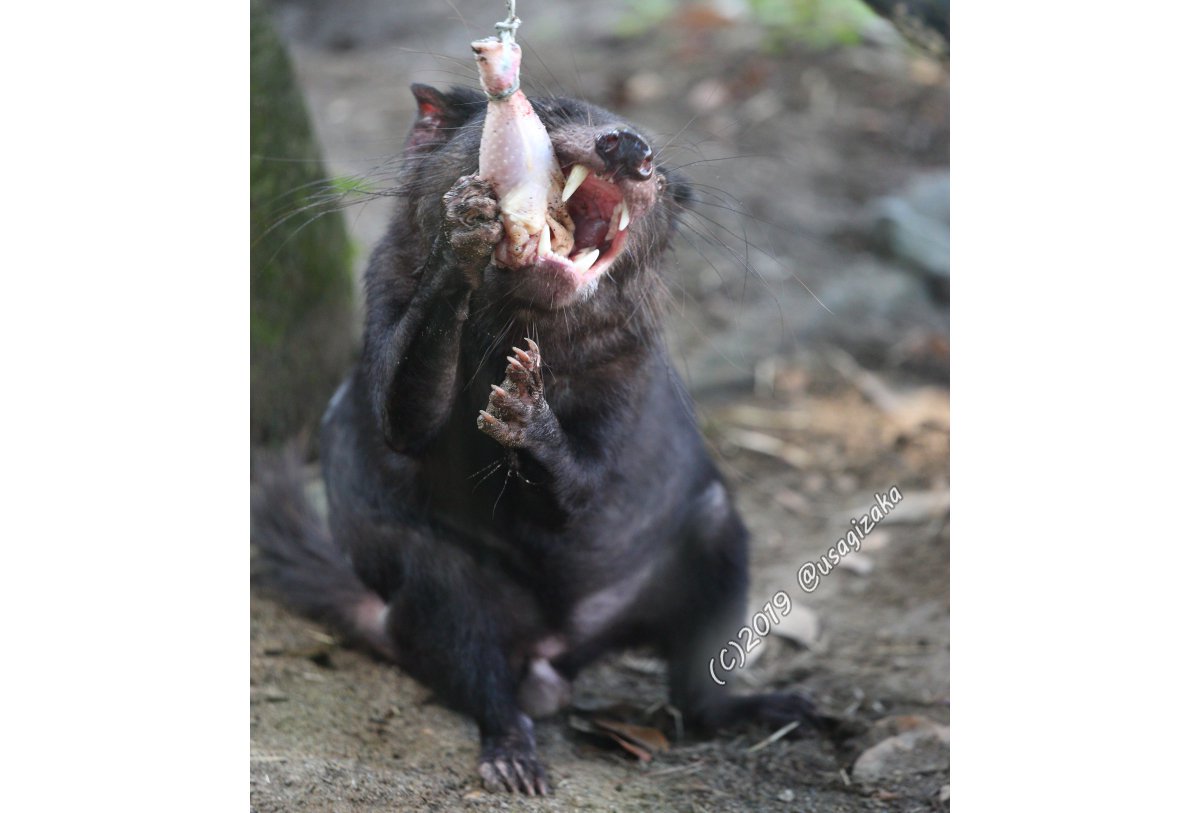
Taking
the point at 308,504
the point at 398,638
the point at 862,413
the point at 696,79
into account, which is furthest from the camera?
the point at 696,79

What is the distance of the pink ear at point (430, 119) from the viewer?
122 inches

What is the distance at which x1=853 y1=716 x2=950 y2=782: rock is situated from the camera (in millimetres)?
3354

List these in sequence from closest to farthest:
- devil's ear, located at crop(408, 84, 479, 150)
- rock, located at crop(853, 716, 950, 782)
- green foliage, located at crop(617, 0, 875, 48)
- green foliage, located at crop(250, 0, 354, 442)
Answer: devil's ear, located at crop(408, 84, 479, 150) < rock, located at crop(853, 716, 950, 782) < green foliage, located at crop(250, 0, 354, 442) < green foliage, located at crop(617, 0, 875, 48)

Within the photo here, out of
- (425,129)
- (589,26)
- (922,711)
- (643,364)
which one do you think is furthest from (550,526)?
(589,26)

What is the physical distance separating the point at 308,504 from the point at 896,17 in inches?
94.1

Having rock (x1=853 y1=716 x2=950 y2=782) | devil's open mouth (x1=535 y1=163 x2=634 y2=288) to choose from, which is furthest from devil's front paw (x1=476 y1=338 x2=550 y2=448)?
rock (x1=853 y1=716 x2=950 y2=782)

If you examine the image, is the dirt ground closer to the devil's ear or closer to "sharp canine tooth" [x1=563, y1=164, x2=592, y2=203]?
the devil's ear

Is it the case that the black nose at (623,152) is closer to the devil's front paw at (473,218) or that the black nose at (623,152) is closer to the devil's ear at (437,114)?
the devil's front paw at (473,218)

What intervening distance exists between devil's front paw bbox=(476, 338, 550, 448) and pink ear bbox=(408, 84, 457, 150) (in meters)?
0.69

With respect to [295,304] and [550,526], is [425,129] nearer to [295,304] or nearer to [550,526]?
[550,526]

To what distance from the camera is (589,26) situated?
28.7ft

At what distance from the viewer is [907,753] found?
3430 millimetres

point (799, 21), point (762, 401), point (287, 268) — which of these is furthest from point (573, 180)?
point (799, 21)

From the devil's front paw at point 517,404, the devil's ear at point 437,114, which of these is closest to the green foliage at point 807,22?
the devil's ear at point 437,114
